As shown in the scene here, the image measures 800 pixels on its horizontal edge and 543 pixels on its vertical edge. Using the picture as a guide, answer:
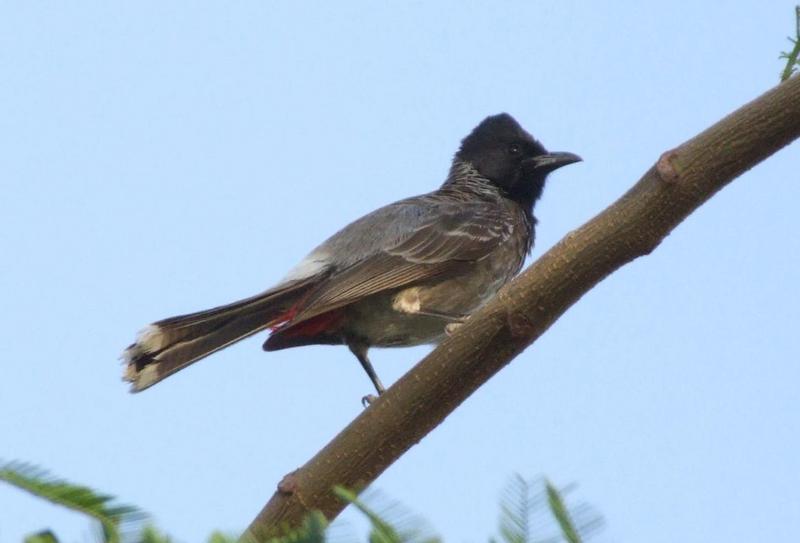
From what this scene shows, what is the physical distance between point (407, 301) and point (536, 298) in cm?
305

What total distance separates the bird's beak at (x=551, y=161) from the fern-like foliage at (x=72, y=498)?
6.53m

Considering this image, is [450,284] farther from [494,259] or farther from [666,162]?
[666,162]

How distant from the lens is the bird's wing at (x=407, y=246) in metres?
6.08

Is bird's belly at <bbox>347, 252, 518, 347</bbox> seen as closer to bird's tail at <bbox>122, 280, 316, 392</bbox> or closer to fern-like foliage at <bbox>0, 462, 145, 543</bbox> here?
bird's tail at <bbox>122, 280, 316, 392</bbox>

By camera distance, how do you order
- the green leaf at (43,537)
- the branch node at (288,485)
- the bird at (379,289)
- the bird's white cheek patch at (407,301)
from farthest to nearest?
the bird's white cheek patch at (407,301) → the bird at (379,289) → the branch node at (288,485) → the green leaf at (43,537)

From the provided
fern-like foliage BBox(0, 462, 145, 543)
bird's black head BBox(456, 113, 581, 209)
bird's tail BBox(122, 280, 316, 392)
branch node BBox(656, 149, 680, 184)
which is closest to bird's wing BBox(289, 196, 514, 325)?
bird's tail BBox(122, 280, 316, 392)

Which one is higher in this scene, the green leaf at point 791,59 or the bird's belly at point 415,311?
the bird's belly at point 415,311

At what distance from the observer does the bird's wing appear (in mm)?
6077

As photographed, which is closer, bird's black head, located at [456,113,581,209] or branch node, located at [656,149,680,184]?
branch node, located at [656,149,680,184]

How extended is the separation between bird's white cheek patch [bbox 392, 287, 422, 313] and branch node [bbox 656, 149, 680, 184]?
3.24 meters

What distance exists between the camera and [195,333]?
548 centimetres

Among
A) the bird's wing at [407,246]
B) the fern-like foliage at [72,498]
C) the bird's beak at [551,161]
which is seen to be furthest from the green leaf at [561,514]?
the bird's beak at [551,161]

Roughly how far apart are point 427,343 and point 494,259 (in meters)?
0.66

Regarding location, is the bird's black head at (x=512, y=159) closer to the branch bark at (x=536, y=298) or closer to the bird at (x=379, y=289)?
the bird at (x=379, y=289)
